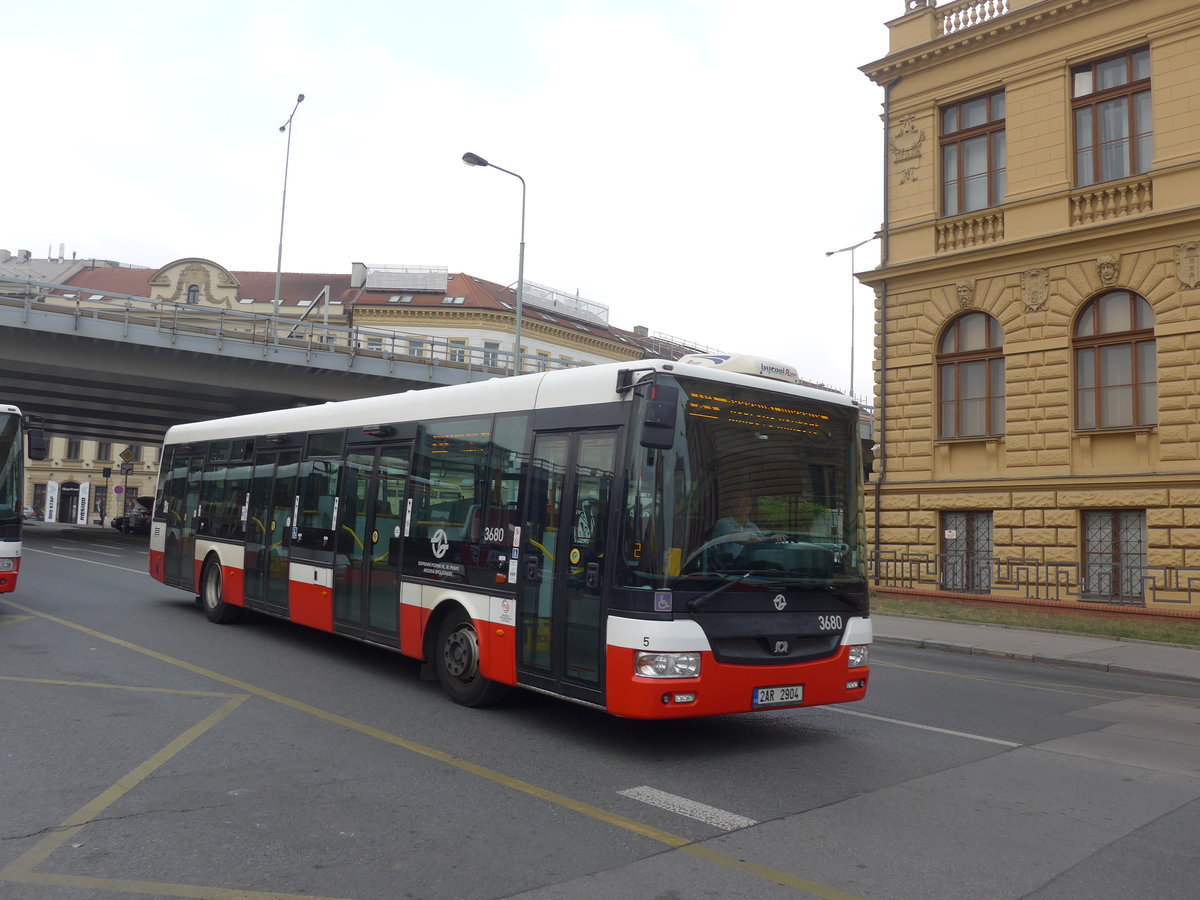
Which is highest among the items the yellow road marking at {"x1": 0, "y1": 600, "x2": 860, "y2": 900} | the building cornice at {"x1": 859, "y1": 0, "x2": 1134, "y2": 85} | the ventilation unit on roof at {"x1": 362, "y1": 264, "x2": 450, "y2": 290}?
the ventilation unit on roof at {"x1": 362, "y1": 264, "x2": 450, "y2": 290}

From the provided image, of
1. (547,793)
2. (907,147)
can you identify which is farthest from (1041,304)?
(547,793)

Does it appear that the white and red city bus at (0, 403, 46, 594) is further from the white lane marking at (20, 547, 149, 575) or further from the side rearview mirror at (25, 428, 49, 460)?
the white lane marking at (20, 547, 149, 575)

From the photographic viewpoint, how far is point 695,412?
7.18 m

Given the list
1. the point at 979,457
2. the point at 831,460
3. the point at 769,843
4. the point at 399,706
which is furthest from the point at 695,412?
the point at 979,457

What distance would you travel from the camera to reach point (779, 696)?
7.32m

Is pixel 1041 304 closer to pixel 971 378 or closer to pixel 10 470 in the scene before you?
pixel 971 378

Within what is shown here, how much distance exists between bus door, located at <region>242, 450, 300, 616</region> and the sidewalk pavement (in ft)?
30.7

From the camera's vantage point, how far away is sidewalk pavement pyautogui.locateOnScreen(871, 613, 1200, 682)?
530 inches

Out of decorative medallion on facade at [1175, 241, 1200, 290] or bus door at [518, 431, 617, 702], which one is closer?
bus door at [518, 431, 617, 702]

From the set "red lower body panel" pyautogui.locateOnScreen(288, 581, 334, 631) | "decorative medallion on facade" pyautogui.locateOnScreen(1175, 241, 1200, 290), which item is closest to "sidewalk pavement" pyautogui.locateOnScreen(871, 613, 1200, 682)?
"decorative medallion on facade" pyautogui.locateOnScreen(1175, 241, 1200, 290)

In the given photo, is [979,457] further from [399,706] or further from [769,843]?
[769,843]

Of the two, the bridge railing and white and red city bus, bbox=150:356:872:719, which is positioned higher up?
the bridge railing

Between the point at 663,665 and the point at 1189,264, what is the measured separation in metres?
17.6

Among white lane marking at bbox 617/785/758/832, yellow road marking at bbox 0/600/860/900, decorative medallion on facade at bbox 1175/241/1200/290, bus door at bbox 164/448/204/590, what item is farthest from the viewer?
decorative medallion on facade at bbox 1175/241/1200/290
